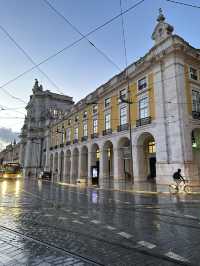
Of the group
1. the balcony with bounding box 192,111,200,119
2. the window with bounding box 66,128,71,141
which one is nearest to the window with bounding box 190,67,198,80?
the balcony with bounding box 192,111,200,119

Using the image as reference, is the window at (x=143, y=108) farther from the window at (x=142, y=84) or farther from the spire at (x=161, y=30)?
the spire at (x=161, y=30)

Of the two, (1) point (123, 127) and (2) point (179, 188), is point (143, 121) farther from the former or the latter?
(2) point (179, 188)

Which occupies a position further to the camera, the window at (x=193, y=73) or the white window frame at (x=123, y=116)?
the white window frame at (x=123, y=116)

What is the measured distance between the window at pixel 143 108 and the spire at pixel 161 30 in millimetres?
6516

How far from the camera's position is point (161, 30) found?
2409 centimetres

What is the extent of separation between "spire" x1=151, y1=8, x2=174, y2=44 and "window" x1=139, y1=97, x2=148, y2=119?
6.52m

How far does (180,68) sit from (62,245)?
21472 mm

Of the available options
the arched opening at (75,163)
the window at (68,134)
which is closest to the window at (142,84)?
the arched opening at (75,163)

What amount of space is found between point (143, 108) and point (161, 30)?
8709 mm

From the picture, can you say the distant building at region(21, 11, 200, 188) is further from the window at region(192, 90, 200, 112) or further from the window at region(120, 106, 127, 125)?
the window at region(120, 106, 127, 125)

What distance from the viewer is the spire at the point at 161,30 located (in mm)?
23328

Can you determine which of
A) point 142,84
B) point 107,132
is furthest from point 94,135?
point 142,84

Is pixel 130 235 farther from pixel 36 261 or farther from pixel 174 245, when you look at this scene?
pixel 36 261

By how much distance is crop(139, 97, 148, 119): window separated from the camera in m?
25.1
